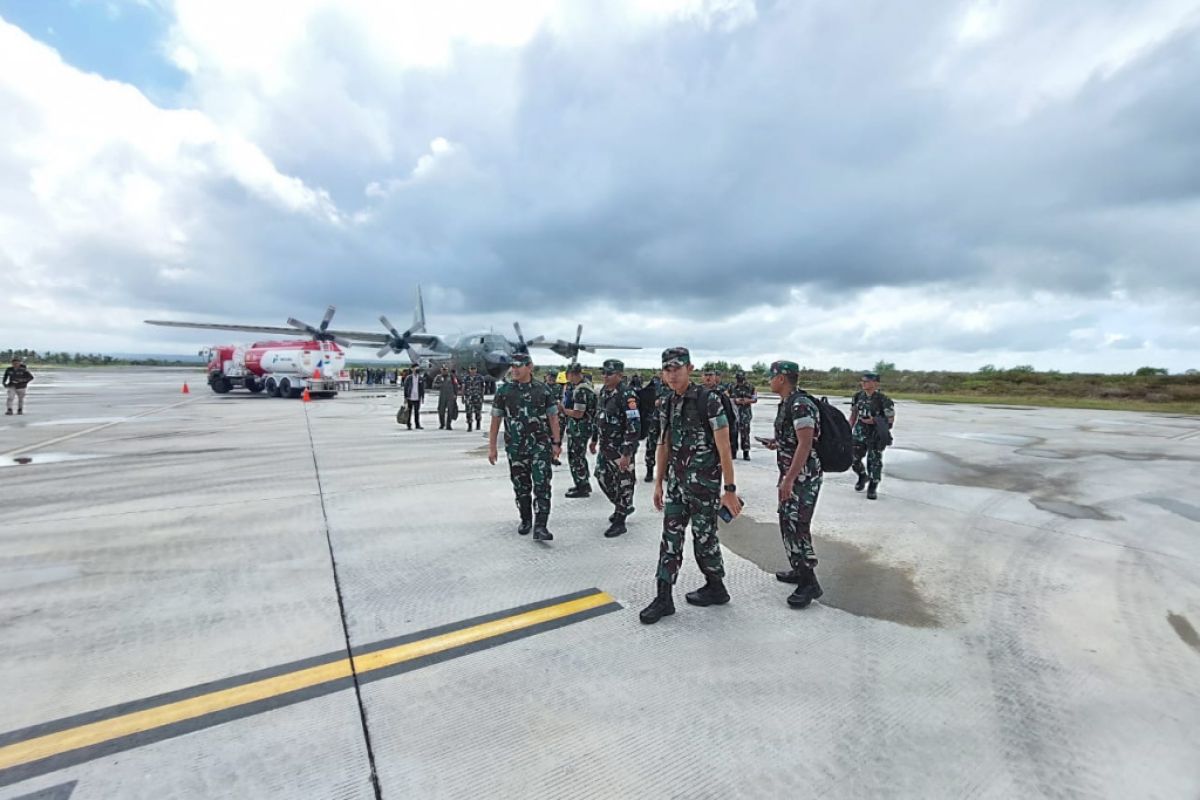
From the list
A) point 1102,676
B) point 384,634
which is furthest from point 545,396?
point 1102,676

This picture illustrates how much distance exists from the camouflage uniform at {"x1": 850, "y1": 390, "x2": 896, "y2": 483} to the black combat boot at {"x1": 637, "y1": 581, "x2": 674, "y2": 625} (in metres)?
4.77

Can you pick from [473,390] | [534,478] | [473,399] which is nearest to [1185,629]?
[534,478]

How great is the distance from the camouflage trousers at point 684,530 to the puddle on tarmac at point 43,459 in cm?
1095

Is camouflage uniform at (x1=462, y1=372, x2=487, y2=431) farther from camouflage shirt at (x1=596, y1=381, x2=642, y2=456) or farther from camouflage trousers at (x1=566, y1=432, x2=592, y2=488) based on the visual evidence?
camouflage shirt at (x1=596, y1=381, x2=642, y2=456)

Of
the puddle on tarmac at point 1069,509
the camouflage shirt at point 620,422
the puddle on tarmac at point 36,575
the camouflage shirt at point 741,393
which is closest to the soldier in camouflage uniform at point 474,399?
the camouflage shirt at point 741,393

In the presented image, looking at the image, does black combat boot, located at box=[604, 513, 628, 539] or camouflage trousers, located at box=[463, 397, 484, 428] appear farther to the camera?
camouflage trousers, located at box=[463, 397, 484, 428]

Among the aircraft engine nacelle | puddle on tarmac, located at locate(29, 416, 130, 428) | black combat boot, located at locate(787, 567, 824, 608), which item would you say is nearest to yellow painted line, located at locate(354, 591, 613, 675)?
black combat boot, located at locate(787, 567, 824, 608)

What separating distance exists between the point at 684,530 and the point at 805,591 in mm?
1093

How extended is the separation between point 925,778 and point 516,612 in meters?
2.48

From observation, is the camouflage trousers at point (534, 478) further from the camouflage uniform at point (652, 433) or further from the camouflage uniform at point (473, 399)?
the camouflage uniform at point (473, 399)

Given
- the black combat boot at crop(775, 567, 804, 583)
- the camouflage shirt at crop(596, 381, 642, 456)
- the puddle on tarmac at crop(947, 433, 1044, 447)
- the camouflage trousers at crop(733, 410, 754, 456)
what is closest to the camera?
the black combat boot at crop(775, 567, 804, 583)

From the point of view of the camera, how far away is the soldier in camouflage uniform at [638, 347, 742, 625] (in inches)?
145

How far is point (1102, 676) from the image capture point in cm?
305

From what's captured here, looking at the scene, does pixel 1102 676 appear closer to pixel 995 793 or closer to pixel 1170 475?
pixel 995 793
